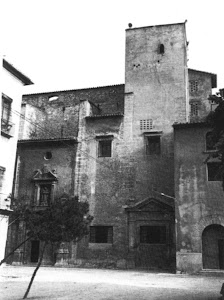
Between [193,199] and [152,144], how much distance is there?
241 inches

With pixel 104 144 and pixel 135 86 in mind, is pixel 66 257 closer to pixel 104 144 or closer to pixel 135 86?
pixel 104 144

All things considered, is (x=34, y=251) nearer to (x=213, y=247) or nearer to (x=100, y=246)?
(x=100, y=246)

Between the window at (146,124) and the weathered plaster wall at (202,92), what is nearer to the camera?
the window at (146,124)

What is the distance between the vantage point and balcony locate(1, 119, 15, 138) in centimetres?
1511

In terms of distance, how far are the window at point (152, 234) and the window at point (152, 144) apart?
16.9 feet

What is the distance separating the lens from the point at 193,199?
803 inches

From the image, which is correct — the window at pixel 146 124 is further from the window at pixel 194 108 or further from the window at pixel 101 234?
the window at pixel 194 108

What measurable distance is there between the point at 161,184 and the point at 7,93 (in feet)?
40.9

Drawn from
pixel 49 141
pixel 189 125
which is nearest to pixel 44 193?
pixel 49 141

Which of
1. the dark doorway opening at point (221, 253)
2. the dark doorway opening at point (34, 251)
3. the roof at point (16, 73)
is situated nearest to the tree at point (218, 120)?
the roof at point (16, 73)

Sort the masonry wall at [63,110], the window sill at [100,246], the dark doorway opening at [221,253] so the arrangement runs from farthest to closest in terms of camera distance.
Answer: the masonry wall at [63,110] < the window sill at [100,246] < the dark doorway opening at [221,253]

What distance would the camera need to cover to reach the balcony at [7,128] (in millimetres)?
15107

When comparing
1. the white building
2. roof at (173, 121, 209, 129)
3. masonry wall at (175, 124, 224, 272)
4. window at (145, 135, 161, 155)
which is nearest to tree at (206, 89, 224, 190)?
the white building

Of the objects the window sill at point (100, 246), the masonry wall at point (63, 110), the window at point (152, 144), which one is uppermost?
the masonry wall at point (63, 110)
